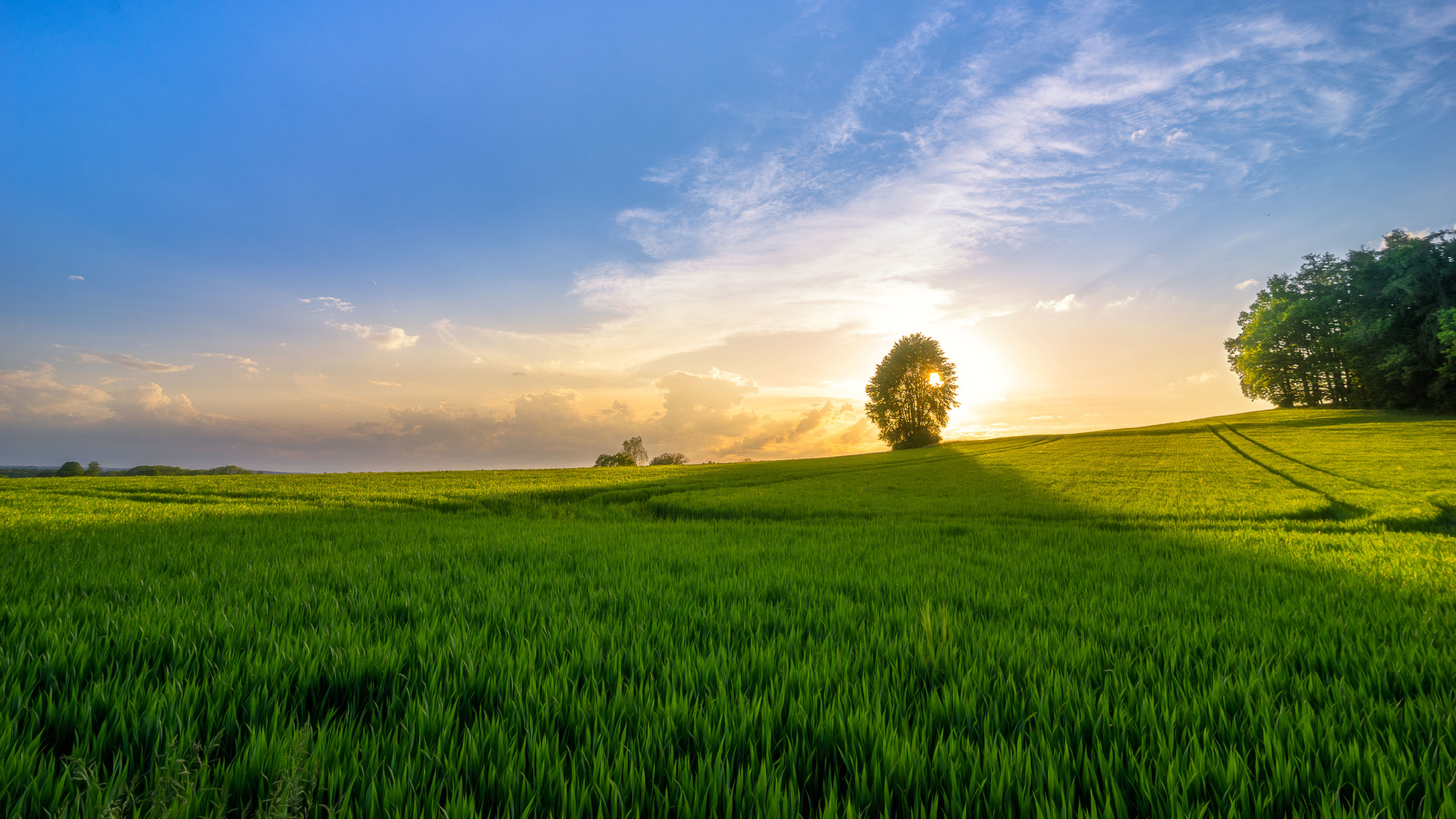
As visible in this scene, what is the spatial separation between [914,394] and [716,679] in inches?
2648

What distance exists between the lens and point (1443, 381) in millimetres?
46062

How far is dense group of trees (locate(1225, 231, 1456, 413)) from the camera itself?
156 ft

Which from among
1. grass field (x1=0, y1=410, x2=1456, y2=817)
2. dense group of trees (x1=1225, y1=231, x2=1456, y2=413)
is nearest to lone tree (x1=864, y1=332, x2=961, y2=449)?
dense group of trees (x1=1225, y1=231, x2=1456, y2=413)

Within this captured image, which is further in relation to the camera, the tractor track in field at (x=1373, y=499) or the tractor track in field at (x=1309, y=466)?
the tractor track in field at (x=1309, y=466)

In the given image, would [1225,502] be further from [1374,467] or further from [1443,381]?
[1443,381]

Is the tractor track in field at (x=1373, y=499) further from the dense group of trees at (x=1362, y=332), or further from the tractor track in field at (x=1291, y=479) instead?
the dense group of trees at (x=1362, y=332)

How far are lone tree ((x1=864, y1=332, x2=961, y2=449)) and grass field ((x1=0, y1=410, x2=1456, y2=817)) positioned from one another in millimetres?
58683

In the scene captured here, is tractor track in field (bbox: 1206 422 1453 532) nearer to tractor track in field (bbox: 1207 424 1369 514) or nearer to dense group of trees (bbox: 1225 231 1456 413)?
tractor track in field (bbox: 1207 424 1369 514)

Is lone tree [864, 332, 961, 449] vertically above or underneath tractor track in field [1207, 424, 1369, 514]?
above

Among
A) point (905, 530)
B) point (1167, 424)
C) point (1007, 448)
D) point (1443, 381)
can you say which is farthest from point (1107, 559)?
point (1443, 381)

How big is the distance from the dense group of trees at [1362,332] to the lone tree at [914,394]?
3541cm

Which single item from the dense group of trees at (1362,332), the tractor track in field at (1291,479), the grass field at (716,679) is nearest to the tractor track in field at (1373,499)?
the tractor track in field at (1291,479)

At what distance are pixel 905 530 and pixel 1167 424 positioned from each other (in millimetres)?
59425

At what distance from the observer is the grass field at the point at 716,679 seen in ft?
6.15
